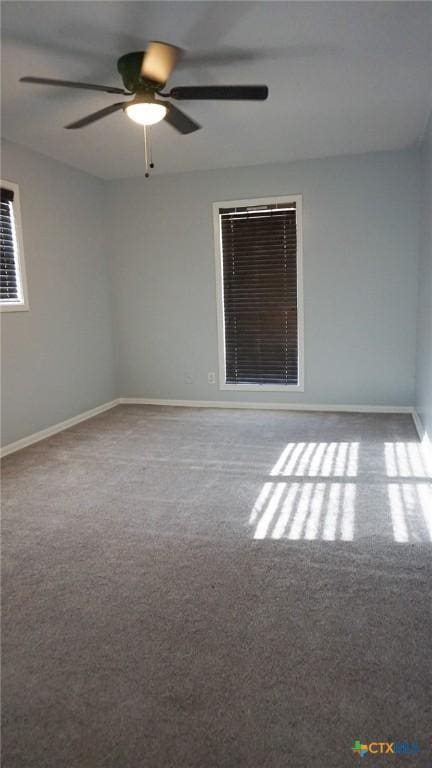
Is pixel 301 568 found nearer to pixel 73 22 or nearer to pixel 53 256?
pixel 73 22

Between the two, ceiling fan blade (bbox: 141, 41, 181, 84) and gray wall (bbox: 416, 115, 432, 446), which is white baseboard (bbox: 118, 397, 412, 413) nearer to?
gray wall (bbox: 416, 115, 432, 446)

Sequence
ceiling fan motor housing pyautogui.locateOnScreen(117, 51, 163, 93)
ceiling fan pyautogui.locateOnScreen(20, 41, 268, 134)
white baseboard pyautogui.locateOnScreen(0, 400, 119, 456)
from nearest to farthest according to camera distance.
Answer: ceiling fan pyautogui.locateOnScreen(20, 41, 268, 134) → ceiling fan motor housing pyautogui.locateOnScreen(117, 51, 163, 93) → white baseboard pyautogui.locateOnScreen(0, 400, 119, 456)


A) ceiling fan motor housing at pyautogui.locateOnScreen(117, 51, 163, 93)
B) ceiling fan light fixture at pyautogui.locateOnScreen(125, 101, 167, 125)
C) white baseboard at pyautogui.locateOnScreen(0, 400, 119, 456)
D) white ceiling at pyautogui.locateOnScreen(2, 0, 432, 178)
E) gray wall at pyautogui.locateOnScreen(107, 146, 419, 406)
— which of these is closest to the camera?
white ceiling at pyautogui.locateOnScreen(2, 0, 432, 178)

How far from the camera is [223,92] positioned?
101 inches

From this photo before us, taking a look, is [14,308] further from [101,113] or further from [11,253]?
[101,113]

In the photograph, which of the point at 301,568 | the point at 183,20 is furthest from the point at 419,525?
the point at 183,20

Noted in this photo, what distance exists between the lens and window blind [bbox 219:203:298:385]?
5184mm

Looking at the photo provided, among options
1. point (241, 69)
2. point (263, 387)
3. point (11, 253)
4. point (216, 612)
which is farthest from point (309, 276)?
point (216, 612)

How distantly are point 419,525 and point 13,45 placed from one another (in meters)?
3.29

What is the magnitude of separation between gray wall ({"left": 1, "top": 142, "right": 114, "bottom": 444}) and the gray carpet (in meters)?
0.98

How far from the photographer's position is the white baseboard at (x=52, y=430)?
13.8 feet

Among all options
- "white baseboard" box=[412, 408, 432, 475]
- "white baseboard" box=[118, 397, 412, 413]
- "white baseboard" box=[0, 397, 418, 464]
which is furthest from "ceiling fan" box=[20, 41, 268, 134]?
"white baseboard" box=[118, 397, 412, 413]

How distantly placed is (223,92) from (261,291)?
9.31 feet

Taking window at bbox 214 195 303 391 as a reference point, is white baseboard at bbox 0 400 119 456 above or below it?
below
